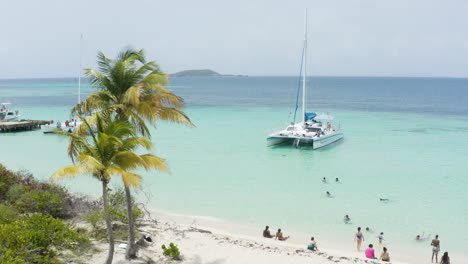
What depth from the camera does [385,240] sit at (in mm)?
16578

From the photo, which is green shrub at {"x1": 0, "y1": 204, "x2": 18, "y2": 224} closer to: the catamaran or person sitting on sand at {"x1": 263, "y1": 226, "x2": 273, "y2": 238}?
person sitting on sand at {"x1": 263, "y1": 226, "x2": 273, "y2": 238}

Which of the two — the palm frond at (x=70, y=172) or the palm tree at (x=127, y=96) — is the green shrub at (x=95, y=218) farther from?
the palm frond at (x=70, y=172)

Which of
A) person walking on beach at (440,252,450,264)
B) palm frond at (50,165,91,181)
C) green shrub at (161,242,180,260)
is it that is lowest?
person walking on beach at (440,252,450,264)

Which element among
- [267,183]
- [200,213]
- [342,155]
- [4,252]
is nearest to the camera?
[4,252]

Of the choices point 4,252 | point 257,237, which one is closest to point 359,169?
point 257,237

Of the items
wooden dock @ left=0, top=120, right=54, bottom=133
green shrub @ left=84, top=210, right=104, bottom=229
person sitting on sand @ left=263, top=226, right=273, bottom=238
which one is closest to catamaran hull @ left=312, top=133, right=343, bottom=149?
person sitting on sand @ left=263, top=226, right=273, bottom=238

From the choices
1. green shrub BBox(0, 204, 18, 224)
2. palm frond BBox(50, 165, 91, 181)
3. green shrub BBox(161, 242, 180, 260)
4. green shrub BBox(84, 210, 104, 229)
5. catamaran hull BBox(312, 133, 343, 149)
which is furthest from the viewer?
catamaran hull BBox(312, 133, 343, 149)

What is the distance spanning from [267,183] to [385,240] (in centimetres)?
922

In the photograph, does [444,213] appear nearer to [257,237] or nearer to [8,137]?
[257,237]

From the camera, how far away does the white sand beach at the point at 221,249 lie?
40.9ft

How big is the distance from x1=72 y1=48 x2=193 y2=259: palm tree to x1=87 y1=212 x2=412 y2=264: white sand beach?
2.14 metres

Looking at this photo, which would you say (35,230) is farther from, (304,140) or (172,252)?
(304,140)

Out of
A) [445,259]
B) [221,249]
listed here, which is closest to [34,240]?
[221,249]

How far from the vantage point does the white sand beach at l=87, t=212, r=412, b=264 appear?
491 inches
